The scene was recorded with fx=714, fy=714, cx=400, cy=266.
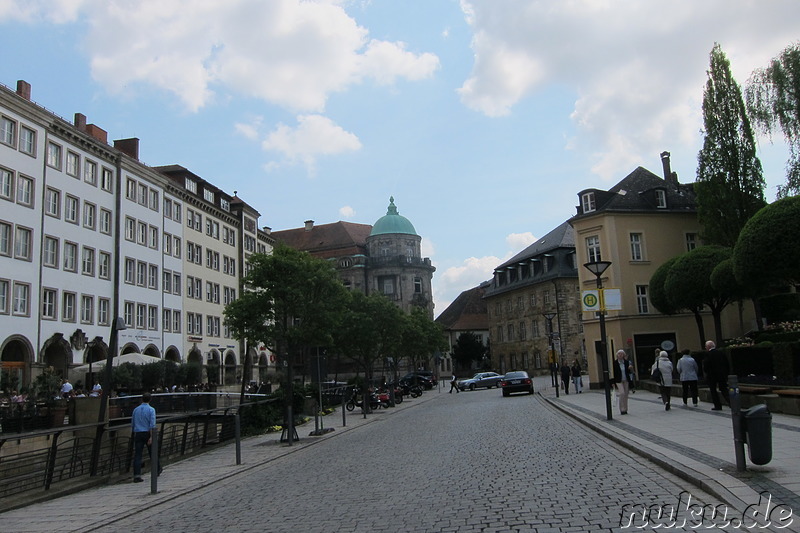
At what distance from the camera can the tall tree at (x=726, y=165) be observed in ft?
138

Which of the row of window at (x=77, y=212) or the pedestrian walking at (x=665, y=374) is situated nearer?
the pedestrian walking at (x=665, y=374)

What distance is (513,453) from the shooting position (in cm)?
1356

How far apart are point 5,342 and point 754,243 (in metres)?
38.2

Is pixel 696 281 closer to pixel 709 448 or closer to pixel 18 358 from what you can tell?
pixel 709 448

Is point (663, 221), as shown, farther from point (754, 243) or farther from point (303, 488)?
point (303, 488)

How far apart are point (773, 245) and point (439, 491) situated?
64.6ft

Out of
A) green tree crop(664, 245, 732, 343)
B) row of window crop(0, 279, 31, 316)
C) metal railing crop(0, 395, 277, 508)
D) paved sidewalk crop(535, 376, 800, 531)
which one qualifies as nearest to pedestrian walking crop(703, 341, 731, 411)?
paved sidewalk crop(535, 376, 800, 531)

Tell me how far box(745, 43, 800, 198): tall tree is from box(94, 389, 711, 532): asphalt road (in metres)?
27.4

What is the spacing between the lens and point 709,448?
11.4 m

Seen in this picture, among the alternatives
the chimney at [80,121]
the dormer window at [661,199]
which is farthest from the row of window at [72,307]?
the dormer window at [661,199]

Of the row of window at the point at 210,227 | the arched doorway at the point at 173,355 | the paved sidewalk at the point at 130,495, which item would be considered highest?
the row of window at the point at 210,227

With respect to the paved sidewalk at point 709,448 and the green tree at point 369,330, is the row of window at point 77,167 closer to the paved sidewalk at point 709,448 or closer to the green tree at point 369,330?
the green tree at point 369,330

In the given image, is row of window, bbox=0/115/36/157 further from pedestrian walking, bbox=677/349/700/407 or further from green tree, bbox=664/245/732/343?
pedestrian walking, bbox=677/349/700/407

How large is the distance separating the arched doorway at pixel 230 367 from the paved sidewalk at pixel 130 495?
49898 mm
